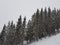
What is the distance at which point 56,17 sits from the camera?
57594 millimetres

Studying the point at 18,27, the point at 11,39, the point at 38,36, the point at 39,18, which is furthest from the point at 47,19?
the point at 11,39

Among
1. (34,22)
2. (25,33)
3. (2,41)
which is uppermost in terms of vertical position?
(34,22)

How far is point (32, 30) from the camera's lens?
48.9 m

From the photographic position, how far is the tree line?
152ft

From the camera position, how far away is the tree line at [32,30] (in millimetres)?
46453

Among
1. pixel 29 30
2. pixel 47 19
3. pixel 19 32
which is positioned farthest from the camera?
pixel 47 19

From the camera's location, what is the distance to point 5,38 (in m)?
49.4

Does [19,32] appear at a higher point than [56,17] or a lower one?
lower

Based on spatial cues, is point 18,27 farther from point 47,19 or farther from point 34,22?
point 47,19

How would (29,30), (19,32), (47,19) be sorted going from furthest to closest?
(47,19) → (29,30) → (19,32)

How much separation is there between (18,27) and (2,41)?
964 centimetres

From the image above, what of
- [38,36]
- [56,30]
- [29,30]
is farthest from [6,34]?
[56,30]

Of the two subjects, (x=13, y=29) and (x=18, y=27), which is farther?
(x=13, y=29)

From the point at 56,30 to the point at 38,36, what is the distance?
43.6ft
